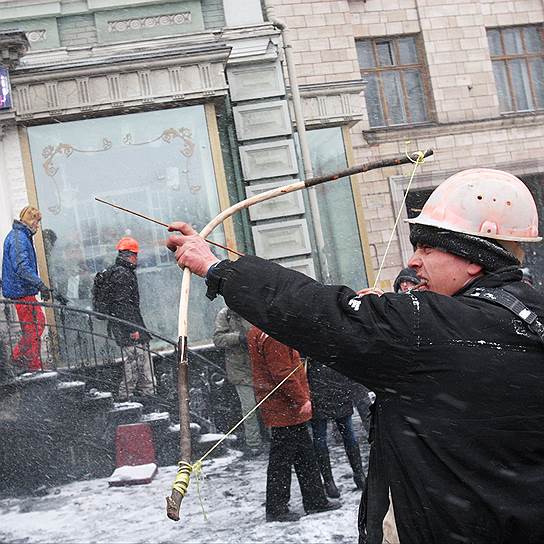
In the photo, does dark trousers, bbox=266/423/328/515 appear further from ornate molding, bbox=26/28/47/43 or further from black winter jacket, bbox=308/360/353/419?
ornate molding, bbox=26/28/47/43

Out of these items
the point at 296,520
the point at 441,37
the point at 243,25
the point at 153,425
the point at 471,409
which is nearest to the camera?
the point at 471,409

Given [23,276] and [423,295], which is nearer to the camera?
[423,295]

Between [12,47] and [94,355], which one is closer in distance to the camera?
[94,355]

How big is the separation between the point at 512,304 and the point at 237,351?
20.7 ft

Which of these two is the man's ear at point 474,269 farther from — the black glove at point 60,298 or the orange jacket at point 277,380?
the black glove at point 60,298

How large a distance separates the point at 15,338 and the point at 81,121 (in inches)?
104

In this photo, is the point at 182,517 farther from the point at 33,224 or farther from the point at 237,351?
the point at 33,224

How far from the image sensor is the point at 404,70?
45.6 ft

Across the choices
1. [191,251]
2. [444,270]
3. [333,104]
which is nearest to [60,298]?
[333,104]

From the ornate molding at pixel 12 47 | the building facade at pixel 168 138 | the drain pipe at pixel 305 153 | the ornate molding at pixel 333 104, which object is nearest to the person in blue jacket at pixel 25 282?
the building facade at pixel 168 138

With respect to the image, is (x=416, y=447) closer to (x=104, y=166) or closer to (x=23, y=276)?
(x=23, y=276)

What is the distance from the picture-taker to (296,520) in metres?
6.18

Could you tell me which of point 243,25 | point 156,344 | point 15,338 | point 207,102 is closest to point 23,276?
point 15,338

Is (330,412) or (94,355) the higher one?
(94,355)
